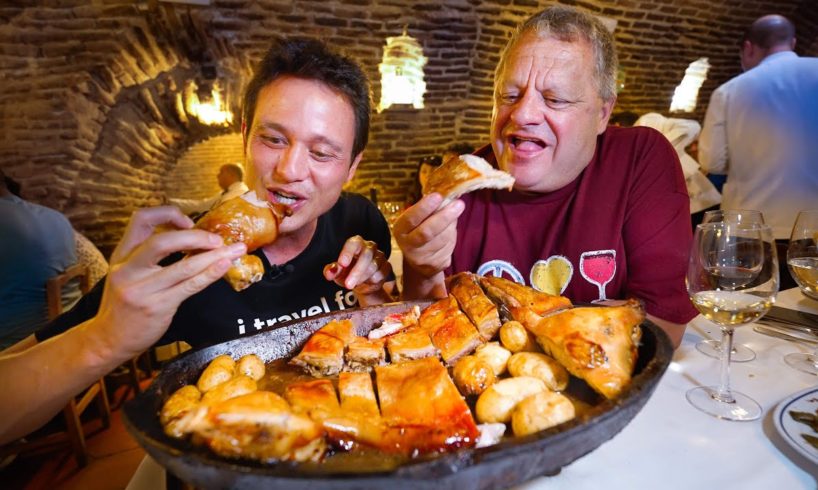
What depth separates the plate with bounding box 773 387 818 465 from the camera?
3.82ft

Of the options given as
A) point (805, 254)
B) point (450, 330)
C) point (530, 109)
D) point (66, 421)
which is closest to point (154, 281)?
point (450, 330)

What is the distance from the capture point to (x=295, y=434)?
90 centimetres

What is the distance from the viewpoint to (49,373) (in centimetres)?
126

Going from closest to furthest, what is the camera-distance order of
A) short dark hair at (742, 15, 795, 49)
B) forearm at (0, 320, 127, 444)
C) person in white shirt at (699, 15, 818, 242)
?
forearm at (0, 320, 127, 444)
person in white shirt at (699, 15, 818, 242)
short dark hair at (742, 15, 795, 49)

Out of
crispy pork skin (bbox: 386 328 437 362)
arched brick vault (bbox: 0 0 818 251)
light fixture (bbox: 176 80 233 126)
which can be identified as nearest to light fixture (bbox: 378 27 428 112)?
arched brick vault (bbox: 0 0 818 251)

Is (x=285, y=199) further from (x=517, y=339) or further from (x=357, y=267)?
(x=517, y=339)

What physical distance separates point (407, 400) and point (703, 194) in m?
6.11

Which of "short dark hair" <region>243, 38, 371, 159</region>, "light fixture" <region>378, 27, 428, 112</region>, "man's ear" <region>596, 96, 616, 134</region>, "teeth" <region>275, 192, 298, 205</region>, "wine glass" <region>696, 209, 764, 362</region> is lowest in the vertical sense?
"wine glass" <region>696, 209, 764, 362</region>

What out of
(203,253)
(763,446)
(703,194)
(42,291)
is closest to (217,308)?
(203,253)

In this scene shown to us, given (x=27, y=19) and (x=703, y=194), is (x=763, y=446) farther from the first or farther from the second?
(x=27, y=19)

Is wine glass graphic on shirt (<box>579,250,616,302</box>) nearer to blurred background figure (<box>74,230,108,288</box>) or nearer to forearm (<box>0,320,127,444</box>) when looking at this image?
forearm (<box>0,320,127,444</box>)

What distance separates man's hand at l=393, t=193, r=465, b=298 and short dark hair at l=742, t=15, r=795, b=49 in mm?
5626

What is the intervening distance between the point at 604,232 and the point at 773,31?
468 cm

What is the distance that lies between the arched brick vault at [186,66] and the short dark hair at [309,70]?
12.8ft
